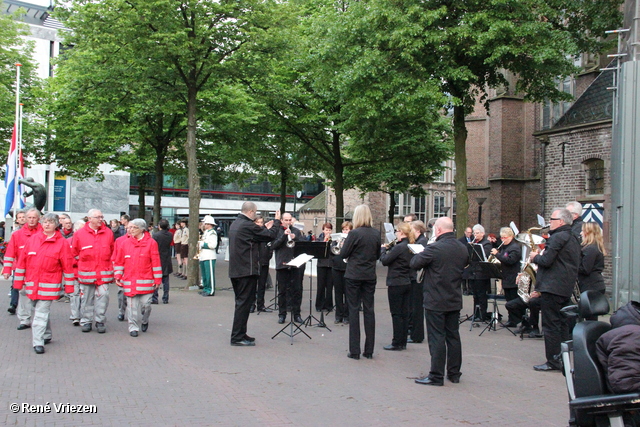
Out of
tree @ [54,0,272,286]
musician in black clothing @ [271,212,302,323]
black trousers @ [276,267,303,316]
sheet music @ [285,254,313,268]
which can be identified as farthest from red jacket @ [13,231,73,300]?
tree @ [54,0,272,286]

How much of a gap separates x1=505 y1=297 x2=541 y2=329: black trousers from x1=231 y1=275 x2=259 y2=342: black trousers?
497cm

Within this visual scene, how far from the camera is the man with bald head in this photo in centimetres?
704

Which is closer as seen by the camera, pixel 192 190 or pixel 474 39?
pixel 474 39

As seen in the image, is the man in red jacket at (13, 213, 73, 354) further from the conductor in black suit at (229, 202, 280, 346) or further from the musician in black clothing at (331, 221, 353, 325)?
the musician in black clothing at (331, 221, 353, 325)

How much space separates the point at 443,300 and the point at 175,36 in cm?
1063

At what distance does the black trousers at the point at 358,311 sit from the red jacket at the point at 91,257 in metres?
4.33

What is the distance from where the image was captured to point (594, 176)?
75.9 ft

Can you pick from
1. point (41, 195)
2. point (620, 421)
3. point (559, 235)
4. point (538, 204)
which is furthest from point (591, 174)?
point (620, 421)

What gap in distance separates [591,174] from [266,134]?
43.5 feet

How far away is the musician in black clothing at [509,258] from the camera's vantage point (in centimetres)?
1102

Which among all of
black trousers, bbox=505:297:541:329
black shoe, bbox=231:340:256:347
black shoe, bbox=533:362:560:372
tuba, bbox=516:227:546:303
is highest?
tuba, bbox=516:227:546:303

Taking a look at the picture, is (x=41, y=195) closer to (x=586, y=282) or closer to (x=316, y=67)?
(x=316, y=67)

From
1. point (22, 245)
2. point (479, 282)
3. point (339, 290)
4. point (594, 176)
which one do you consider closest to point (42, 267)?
point (22, 245)

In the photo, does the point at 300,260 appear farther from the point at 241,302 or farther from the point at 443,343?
the point at 443,343
